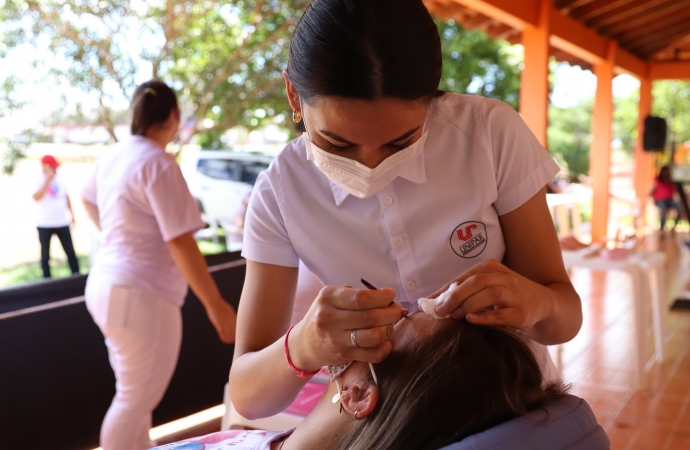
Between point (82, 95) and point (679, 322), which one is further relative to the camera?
point (82, 95)

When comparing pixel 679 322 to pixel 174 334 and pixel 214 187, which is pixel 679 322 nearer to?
pixel 174 334

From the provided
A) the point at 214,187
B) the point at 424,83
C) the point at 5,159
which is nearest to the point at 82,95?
the point at 5,159

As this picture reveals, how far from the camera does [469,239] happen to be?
3.89 ft

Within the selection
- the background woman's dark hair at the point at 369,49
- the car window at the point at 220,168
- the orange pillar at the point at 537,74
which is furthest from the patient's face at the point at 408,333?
the car window at the point at 220,168

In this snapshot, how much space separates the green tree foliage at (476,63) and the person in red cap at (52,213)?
7628mm

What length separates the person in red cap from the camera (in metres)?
4.82

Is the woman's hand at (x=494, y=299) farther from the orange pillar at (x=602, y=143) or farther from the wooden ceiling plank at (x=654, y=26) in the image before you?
the wooden ceiling plank at (x=654, y=26)

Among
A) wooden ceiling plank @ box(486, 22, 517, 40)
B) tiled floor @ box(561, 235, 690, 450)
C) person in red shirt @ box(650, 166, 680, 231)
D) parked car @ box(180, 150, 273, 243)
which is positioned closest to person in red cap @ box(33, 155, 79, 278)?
parked car @ box(180, 150, 273, 243)

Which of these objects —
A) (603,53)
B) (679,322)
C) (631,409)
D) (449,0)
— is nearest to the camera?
(631,409)

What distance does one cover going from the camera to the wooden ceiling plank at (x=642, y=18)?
8734 mm

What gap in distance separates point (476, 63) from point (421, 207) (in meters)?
11.2

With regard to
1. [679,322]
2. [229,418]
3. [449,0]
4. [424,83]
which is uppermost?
[449,0]

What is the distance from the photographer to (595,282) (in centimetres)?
652

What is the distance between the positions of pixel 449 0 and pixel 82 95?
3.47m
